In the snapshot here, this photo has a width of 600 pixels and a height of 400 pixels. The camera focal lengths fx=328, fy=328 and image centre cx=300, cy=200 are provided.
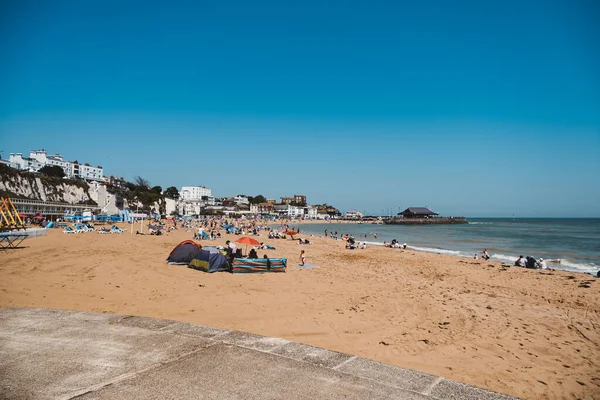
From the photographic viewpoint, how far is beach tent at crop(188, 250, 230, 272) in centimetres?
1363

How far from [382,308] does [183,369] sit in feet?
24.2

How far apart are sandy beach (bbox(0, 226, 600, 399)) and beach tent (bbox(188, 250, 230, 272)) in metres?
0.47

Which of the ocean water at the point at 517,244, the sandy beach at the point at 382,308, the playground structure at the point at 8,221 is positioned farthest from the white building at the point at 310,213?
the sandy beach at the point at 382,308

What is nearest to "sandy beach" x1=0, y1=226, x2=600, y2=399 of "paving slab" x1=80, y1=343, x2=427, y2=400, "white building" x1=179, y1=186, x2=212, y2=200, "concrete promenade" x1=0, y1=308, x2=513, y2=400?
"concrete promenade" x1=0, y1=308, x2=513, y2=400

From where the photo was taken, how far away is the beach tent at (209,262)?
44.7ft

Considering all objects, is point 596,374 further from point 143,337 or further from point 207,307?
point 207,307

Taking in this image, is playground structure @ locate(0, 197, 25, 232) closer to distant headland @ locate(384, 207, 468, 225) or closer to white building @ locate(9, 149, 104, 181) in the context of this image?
white building @ locate(9, 149, 104, 181)

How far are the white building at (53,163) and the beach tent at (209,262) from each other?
10117cm

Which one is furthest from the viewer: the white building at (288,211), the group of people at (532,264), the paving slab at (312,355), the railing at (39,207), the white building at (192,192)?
the white building at (192,192)

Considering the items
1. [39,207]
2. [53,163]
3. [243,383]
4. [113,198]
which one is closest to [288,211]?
[113,198]

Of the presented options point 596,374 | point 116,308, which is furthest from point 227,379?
point 596,374

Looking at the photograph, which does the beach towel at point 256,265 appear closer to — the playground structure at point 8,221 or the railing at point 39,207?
the playground structure at point 8,221

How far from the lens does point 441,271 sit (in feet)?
58.4

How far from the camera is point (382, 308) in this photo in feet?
31.5
